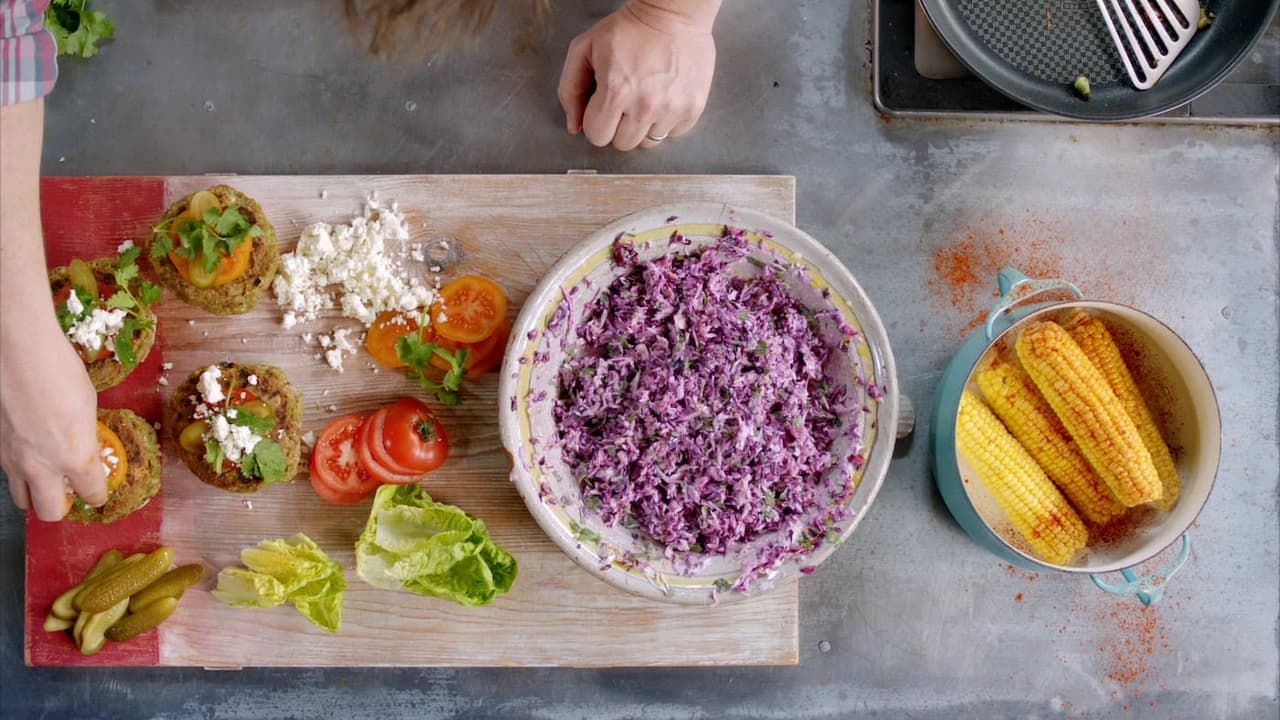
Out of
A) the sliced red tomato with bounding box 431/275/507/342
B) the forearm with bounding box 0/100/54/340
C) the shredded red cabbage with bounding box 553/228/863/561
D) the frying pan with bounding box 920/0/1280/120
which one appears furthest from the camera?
the frying pan with bounding box 920/0/1280/120

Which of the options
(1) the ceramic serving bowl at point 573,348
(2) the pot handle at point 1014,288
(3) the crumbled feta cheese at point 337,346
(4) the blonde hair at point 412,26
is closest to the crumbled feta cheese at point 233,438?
(3) the crumbled feta cheese at point 337,346

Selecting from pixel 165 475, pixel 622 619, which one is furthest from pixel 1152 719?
pixel 165 475

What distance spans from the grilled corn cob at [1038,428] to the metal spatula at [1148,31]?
89cm

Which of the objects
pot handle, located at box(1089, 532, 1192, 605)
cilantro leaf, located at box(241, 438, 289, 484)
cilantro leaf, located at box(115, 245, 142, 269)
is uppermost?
cilantro leaf, located at box(115, 245, 142, 269)

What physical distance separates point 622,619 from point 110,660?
1.35 metres

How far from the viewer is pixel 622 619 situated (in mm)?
2354

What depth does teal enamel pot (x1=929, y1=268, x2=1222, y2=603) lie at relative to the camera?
7.26ft

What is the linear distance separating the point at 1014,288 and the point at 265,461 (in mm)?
1940

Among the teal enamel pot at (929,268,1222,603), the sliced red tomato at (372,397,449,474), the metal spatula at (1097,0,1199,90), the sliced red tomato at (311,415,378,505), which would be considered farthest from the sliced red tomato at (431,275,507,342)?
the metal spatula at (1097,0,1199,90)

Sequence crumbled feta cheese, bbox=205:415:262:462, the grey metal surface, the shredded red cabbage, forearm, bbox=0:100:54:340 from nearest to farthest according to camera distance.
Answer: forearm, bbox=0:100:54:340 → the shredded red cabbage → crumbled feta cheese, bbox=205:415:262:462 → the grey metal surface

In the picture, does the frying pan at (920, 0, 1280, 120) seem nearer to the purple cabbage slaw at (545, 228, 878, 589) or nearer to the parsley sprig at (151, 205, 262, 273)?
the purple cabbage slaw at (545, 228, 878, 589)

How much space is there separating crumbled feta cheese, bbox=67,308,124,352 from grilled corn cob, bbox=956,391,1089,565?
6.94 feet

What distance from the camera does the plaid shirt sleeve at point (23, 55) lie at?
1.79 metres

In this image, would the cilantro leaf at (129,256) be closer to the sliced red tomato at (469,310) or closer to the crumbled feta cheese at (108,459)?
the crumbled feta cheese at (108,459)
